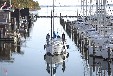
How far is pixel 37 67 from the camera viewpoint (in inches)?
1720

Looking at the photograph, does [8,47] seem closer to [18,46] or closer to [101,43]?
[18,46]

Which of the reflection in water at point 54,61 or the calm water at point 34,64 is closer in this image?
the calm water at point 34,64

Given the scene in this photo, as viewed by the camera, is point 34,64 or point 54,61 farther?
point 54,61

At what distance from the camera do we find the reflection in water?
42.5 m

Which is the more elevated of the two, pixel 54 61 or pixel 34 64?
pixel 54 61

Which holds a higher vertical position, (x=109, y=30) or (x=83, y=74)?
(x=109, y=30)

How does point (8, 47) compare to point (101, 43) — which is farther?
point (8, 47)

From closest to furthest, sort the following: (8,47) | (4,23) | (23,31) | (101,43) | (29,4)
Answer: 1. (101,43)
2. (8,47)
3. (4,23)
4. (23,31)
5. (29,4)

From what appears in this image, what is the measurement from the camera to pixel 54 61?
46.0 m

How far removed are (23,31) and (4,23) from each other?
14.0 metres

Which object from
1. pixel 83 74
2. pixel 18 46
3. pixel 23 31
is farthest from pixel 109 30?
pixel 23 31

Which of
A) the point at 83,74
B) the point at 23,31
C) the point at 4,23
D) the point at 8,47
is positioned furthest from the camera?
the point at 23,31

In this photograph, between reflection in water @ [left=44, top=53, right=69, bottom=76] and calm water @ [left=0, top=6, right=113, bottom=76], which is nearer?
calm water @ [left=0, top=6, right=113, bottom=76]

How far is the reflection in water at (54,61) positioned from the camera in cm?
4247
